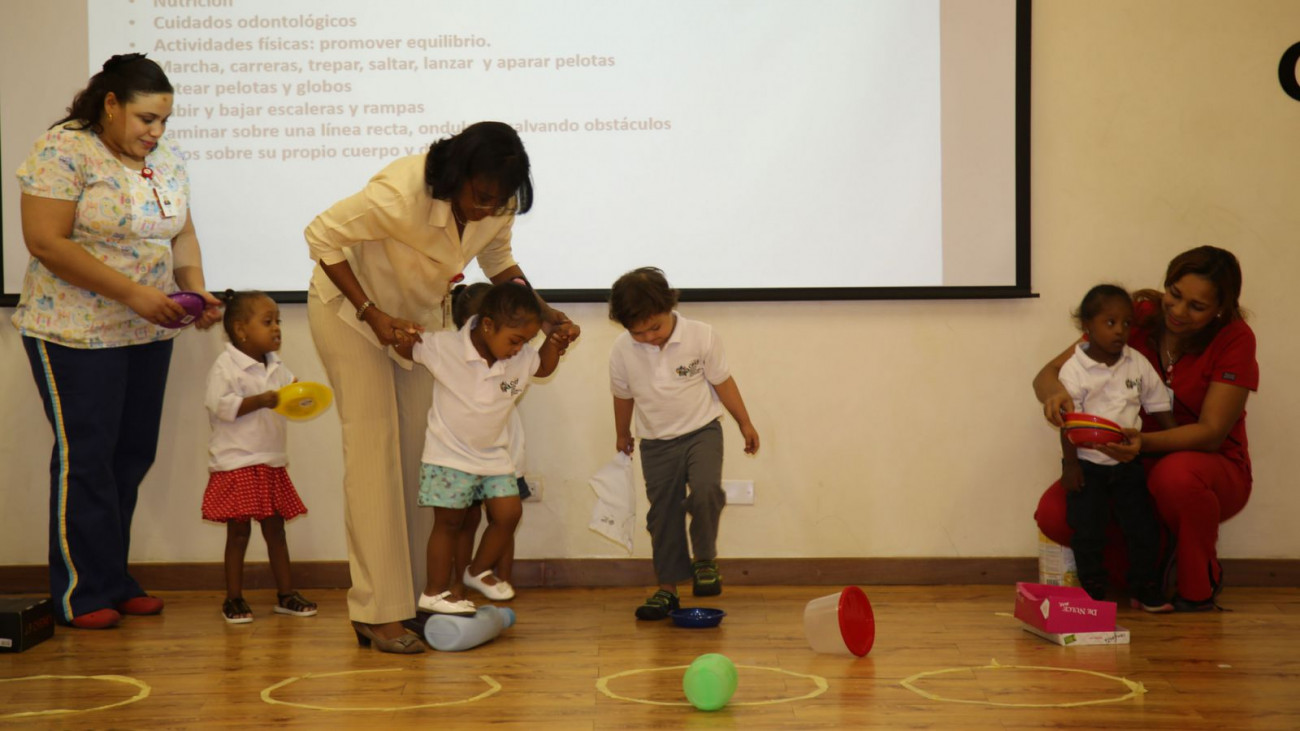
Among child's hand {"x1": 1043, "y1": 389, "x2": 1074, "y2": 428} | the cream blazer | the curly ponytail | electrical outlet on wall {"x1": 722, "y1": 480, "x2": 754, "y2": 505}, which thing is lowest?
electrical outlet on wall {"x1": 722, "y1": 480, "x2": 754, "y2": 505}

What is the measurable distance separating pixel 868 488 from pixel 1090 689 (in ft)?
4.65

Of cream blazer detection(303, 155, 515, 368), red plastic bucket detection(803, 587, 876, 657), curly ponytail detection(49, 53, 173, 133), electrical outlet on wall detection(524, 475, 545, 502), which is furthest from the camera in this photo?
electrical outlet on wall detection(524, 475, 545, 502)

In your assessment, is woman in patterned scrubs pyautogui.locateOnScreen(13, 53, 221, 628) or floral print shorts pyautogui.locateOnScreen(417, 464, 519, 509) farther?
woman in patterned scrubs pyautogui.locateOnScreen(13, 53, 221, 628)

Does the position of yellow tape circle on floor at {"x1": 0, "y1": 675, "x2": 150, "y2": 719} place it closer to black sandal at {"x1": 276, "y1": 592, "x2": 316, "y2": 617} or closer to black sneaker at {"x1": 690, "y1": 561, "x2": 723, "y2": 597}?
black sandal at {"x1": 276, "y1": 592, "x2": 316, "y2": 617}

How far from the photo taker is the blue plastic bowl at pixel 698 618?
138 inches

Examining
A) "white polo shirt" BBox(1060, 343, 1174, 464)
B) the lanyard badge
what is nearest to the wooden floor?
"white polo shirt" BBox(1060, 343, 1174, 464)

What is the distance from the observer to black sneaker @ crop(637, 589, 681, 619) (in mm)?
3619

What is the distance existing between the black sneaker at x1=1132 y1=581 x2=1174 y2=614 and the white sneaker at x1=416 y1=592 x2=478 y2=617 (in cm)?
204

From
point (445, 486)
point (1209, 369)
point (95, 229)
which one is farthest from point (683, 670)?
point (95, 229)

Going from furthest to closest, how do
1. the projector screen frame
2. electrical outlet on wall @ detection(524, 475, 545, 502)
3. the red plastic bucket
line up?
electrical outlet on wall @ detection(524, 475, 545, 502)
the projector screen frame
the red plastic bucket

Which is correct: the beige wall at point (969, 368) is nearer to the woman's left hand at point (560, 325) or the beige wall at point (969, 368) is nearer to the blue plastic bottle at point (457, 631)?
the woman's left hand at point (560, 325)

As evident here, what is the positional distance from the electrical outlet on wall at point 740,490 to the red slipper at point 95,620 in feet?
6.55

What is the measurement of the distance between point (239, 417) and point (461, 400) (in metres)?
0.88

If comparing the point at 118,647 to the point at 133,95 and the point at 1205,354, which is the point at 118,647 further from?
the point at 1205,354
